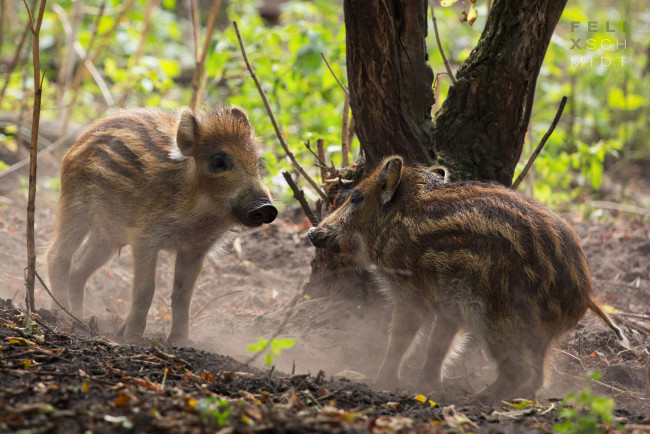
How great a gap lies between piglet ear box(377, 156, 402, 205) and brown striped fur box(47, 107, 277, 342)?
78 cm

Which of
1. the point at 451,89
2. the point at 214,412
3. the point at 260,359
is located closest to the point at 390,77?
the point at 451,89

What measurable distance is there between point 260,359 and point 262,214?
1.01m

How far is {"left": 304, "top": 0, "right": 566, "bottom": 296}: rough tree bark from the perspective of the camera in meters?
4.64

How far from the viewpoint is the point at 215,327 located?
5.50 meters

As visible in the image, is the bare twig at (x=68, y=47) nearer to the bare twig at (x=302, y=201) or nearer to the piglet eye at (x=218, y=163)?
the piglet eye at (x=218, y=163)

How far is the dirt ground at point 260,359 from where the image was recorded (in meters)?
2.66

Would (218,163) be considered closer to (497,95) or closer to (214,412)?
(497,95)

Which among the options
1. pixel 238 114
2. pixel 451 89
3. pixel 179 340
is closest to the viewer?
pixel 179 340

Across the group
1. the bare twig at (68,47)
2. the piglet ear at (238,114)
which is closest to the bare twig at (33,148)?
the piglet ear at (238,114)

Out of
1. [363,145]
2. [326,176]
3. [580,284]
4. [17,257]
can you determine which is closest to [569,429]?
[580,284]

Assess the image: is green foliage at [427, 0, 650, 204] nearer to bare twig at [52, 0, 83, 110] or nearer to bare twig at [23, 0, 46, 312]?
bare twig at [52, 0, 83, 110]

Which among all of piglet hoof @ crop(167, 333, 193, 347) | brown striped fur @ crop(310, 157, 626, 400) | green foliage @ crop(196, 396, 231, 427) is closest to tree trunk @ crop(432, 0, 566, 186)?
brown striped fur @ crop(310, 157, 626, 400)

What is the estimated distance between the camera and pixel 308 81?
26.7 feet

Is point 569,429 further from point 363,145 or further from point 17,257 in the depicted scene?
point 17,257
